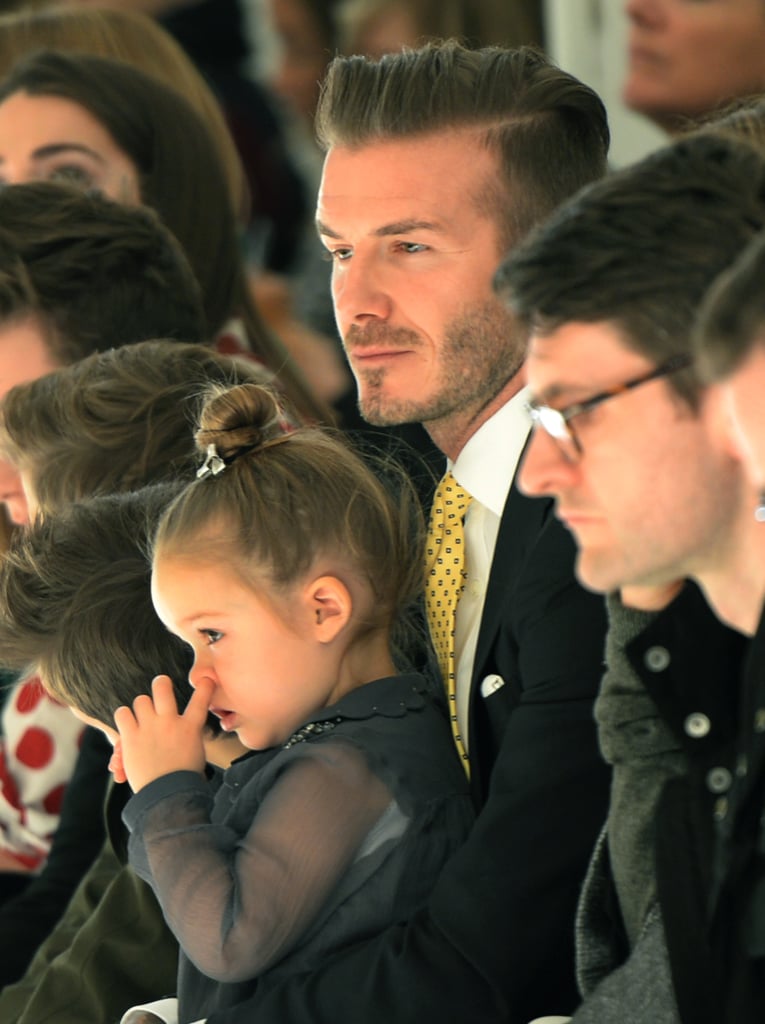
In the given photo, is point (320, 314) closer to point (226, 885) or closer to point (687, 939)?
point (226, 885)

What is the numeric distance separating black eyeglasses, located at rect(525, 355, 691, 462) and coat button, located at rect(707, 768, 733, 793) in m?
0.30

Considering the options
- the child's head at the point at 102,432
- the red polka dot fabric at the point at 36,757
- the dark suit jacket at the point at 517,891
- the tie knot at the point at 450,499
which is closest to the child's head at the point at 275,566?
the tie knot at the point at 450,499

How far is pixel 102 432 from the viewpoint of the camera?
235cm

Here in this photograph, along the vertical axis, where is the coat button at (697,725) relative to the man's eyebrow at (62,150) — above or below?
below

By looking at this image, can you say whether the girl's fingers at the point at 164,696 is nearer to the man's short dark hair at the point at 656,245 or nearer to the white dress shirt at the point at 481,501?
the white dress shirt at the point at 481,501

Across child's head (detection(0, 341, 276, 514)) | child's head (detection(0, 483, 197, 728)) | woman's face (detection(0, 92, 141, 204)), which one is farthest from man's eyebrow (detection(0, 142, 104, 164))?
child's head (detection(0, 483, 197, 728))

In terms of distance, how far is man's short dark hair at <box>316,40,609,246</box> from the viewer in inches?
83.8

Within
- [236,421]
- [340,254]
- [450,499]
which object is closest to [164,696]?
[236,421]

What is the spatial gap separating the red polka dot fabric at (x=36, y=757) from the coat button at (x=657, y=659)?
1.48 meters

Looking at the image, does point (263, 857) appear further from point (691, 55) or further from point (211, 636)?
point (691, 55)

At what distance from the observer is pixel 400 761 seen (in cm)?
184

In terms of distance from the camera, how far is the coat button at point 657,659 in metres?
1.50

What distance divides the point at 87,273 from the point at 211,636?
1.02 meters

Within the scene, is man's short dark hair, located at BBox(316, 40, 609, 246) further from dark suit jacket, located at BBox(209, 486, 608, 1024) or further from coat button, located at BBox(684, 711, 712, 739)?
coat button, located at BBox(684, 711, 712, 739)
